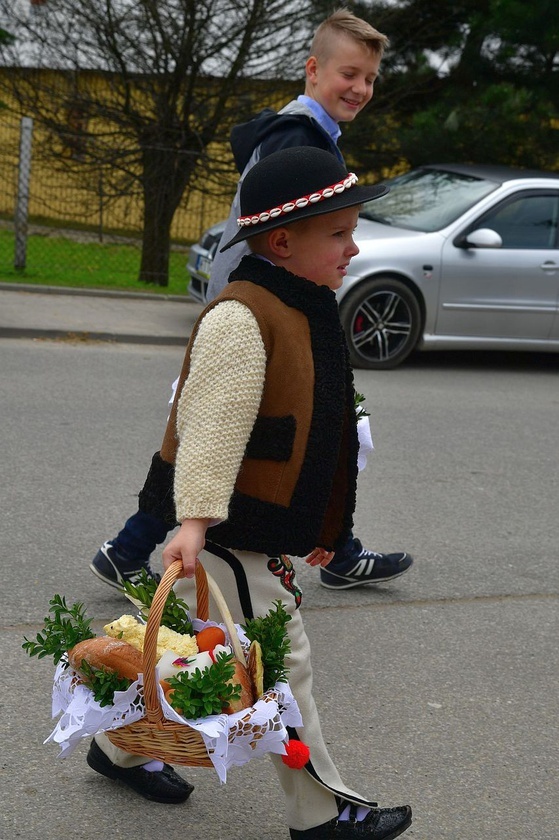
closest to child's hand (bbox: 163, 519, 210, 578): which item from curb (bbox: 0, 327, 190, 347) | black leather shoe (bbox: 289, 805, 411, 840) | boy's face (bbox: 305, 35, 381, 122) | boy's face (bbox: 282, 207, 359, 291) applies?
boy's face (bbox: 282, 207, 359, 291)

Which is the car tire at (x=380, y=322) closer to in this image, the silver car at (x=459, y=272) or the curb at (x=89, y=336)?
the silver car at (x=459, y=272)

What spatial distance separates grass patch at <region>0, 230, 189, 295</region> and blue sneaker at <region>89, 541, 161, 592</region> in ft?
25.9

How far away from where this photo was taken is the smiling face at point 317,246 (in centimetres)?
250

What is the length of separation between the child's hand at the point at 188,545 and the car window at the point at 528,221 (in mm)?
7391

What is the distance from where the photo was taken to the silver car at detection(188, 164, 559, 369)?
29.5 feet

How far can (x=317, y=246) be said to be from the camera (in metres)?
2.52

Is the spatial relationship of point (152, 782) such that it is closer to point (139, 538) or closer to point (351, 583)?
point (139, 538)

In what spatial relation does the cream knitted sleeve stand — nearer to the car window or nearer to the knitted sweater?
the knitted sweater

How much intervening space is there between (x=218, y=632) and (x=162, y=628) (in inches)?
4.7

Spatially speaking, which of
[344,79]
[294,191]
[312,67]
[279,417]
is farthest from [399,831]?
[312,67]

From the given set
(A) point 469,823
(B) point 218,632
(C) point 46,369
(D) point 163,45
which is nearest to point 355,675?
(A) point 469,823

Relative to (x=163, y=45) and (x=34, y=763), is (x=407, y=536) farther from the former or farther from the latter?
(x=163, y=45)

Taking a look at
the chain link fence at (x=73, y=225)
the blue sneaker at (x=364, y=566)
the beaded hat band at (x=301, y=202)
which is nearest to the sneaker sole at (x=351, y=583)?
the blue sneaker at (x=364, y=566)

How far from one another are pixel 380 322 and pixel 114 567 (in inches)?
209
